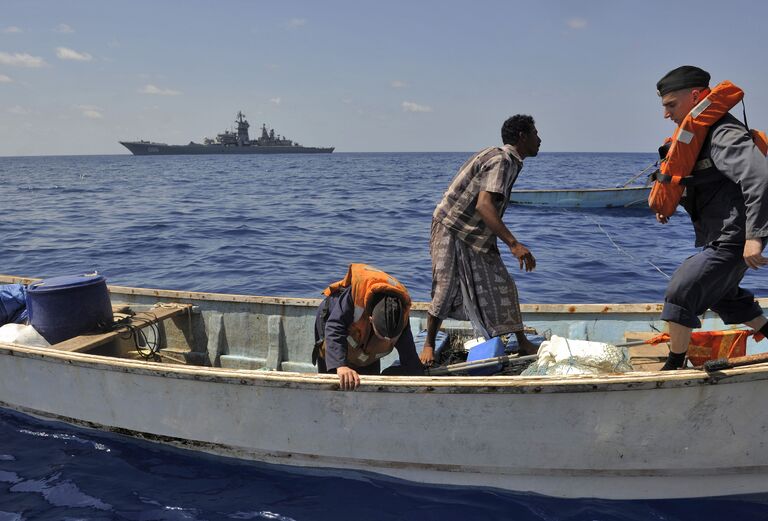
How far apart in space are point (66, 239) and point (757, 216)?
17635mm

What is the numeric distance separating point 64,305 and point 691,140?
200 inches

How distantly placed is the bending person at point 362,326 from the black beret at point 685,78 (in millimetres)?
1972

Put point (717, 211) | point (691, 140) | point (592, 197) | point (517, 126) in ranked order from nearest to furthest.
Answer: point (691, 140), point (717, 211), point (517, 126), point (592, 197)

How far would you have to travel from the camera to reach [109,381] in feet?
14.6

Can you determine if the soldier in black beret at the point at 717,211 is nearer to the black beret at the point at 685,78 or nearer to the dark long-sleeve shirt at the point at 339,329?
the black beret at the point at 685,78

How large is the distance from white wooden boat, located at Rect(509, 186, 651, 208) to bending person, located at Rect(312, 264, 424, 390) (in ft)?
64.6

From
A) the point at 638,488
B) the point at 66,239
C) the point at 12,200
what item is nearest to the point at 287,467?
the point at 638,488

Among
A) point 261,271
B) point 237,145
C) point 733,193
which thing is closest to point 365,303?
point 733,193

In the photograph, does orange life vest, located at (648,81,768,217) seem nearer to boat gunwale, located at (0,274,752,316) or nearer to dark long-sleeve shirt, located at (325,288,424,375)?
Result: dark long-sleeve shirt, located at (325,288,424,375)

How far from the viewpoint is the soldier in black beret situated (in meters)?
2.90

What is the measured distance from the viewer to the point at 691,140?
309 cm

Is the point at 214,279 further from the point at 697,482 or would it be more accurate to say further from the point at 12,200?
the point at 12,200

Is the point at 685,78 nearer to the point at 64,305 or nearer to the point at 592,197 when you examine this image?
the point at 64,305

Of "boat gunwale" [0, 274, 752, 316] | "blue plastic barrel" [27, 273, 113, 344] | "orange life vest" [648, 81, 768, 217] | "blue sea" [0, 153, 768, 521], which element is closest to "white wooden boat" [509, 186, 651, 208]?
"blue sea" [0, 153, 768, 521]
